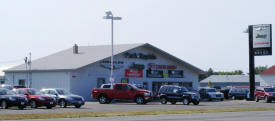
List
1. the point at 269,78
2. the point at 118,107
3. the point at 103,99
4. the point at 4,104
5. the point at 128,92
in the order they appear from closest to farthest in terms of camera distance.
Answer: the point at 4,104, the point at 118,107, the point at 128,92, the point at 103,99, the point at 269,78

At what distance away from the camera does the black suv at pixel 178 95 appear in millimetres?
44312

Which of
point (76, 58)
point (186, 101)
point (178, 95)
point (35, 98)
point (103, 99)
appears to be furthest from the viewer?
point (76, 58)

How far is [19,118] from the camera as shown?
24547 millimetres

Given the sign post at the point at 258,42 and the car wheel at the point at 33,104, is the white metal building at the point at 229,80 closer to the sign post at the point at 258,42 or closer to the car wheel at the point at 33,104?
the sign post at the point at 258,42

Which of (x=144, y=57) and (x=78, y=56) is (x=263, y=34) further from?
(x=78, y=56)

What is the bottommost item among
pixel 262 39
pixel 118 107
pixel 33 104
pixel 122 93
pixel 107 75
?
pixel 118 107

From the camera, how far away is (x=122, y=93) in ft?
152

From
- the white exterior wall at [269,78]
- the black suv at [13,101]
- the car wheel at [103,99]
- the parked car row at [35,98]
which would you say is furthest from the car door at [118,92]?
the white exterior wall at [269,78]

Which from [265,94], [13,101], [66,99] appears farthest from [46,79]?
[265,94]

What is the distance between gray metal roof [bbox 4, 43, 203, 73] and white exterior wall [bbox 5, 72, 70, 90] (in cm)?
54

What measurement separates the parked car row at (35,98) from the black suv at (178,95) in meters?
9.80

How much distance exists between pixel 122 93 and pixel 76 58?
1410cm

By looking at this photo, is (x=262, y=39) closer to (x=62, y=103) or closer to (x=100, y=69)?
(x=100, y=69)

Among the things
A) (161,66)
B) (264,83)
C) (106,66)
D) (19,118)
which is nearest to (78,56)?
(106,66)
